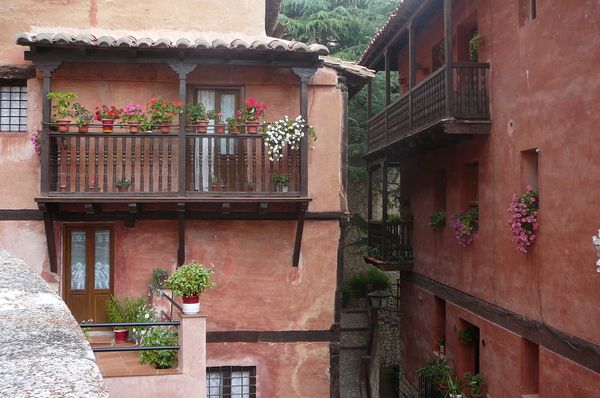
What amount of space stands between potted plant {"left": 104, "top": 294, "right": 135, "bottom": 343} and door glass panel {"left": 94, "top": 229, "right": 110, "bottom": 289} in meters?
0.37

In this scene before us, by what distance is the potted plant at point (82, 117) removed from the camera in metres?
10.3

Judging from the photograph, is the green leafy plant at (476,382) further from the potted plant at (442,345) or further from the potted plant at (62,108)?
the potted plant at (62,108)

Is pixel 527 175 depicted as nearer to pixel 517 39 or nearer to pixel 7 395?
pixel 517 39

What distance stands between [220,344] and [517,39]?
24.1 feet

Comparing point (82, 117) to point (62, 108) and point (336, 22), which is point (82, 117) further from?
point (336, 22)

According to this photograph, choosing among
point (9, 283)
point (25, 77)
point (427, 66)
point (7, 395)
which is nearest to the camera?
point (7, 395)

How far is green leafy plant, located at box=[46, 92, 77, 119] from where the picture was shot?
1012 centimetres

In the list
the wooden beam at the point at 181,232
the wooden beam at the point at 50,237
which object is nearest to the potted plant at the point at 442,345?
the wooden beam at the point at 181,232

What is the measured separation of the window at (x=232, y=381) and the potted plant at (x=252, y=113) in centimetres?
428

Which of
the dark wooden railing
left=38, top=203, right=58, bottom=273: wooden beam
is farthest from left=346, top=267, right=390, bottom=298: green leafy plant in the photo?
left=38, top=203, right=58, bottom=273: wooden beam

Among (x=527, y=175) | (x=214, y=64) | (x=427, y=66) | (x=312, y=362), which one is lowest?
(x=312, y=362)

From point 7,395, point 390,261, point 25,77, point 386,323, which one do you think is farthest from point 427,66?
point 7,395

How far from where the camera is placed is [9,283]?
3.14 m

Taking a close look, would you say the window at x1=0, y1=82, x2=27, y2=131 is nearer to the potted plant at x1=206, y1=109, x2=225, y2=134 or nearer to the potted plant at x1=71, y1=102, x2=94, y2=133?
the potted plant at x1=71, y1=102, x2=94, y2=133
